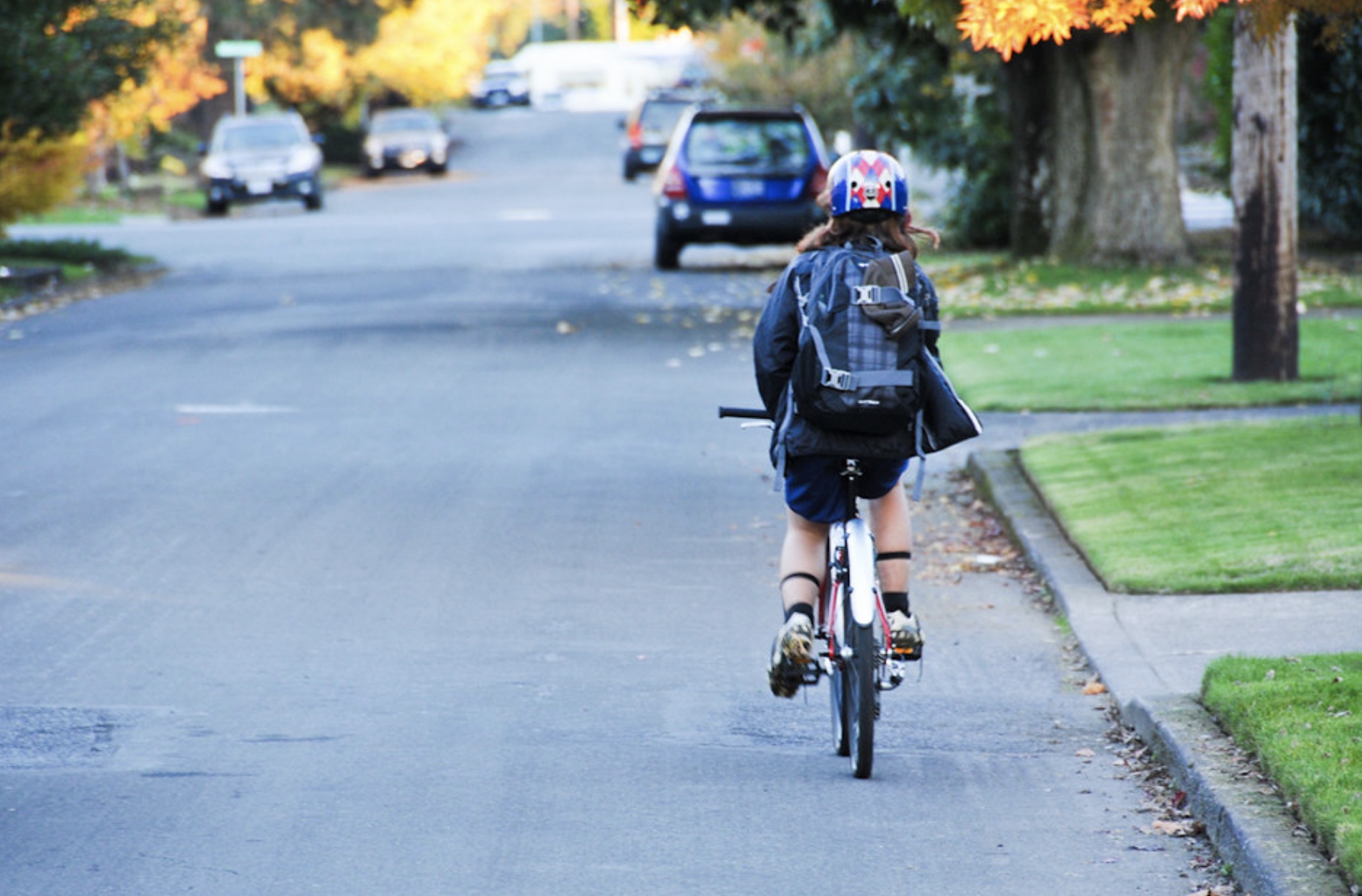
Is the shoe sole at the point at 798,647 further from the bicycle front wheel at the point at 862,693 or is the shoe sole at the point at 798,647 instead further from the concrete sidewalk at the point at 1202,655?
the concrete sidewalk at the point at 1202,655

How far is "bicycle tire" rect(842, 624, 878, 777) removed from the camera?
5.49 metres

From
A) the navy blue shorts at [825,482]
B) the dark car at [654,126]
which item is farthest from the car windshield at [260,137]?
the navy blue shorts at [825,482]

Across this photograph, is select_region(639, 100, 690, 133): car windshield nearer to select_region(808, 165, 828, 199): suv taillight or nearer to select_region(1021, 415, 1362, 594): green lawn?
select_region(808, 165, 828, 199): suv taillight

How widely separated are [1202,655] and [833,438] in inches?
75.5

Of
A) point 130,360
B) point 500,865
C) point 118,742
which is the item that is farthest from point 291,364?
point 500,865

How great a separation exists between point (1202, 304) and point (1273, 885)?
14494mm

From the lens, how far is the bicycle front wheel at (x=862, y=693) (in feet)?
18.0

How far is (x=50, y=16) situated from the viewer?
2306 cm

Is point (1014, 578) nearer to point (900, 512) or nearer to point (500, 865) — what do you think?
point (900, 512)

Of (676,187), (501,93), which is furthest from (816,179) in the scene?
(501,93)

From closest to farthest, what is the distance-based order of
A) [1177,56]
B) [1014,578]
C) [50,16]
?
[1014,578] → [1177,56] → [50,16]

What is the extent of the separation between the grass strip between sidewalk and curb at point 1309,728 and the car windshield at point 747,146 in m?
18.0

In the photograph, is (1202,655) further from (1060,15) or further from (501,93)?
(501,93)

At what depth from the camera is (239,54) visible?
140 feet
